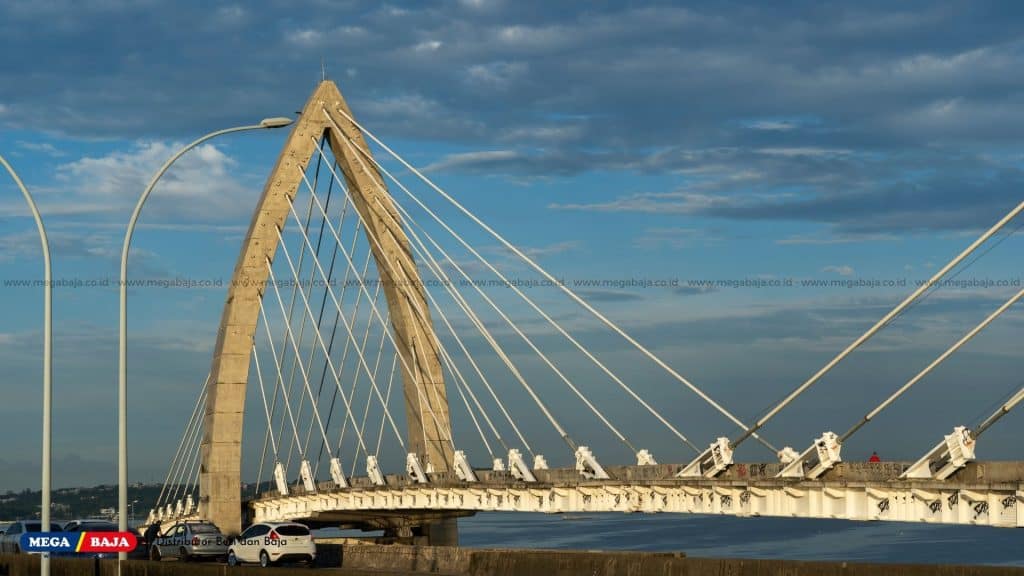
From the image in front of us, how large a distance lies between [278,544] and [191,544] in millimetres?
6048

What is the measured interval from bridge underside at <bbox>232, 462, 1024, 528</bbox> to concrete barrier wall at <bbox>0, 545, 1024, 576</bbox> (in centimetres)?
132

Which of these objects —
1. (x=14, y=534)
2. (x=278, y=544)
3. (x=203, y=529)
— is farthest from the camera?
(x=14, y=534)

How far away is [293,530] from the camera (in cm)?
3972

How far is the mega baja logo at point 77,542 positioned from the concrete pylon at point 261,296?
29.7 m

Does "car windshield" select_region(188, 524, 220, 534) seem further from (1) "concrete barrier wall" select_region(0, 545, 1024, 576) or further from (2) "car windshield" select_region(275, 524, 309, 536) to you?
(2) "car windshield" select_region(275, 524, 309, 536)

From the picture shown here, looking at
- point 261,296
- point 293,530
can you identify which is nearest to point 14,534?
point 293,530

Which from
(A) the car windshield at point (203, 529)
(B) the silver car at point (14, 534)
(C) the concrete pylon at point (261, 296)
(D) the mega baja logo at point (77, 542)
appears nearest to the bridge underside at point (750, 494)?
(C) the concrete pylon at point (261, 296)

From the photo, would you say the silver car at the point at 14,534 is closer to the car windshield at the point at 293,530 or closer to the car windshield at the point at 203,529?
the car windshield at the point at 203,529

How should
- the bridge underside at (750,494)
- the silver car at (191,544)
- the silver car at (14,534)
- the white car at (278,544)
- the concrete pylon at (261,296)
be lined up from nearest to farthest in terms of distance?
the bridge underside at (750,494), the white car at (278,544), the silver car at (191,544), the silver car at (14,534), the concrete pylon at (261,296)

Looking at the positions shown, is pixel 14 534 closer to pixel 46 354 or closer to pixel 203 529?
pixel 203 529

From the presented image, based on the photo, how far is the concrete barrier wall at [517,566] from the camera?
87.6 ft

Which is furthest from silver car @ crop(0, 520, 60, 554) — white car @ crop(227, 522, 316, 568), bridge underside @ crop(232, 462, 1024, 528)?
bridge underside @ crop(232, 462, 1024, 528)

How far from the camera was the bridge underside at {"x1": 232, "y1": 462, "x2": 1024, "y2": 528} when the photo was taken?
82.9 ft

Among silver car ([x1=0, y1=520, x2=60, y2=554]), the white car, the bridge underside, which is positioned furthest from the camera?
silver car ([x1=0, y1=520, x2=60, y2=554])
